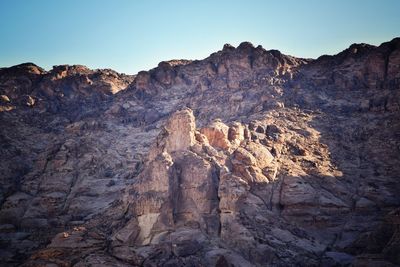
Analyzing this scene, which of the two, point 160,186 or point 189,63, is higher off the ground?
point 189,63

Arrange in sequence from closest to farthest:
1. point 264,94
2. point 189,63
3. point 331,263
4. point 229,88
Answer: point 331,263
point 264,94
point 229,88
point 189,63

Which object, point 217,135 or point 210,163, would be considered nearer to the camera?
point 210,163

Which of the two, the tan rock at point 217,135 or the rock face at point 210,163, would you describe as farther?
the tan rock at point 217,135

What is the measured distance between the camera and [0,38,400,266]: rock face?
125ft

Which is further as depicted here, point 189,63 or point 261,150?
point 189,63

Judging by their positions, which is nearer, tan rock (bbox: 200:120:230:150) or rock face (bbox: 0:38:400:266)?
rock face (bbox: 0:38:400:266)

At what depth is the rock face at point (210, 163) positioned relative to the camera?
3809 centimetres

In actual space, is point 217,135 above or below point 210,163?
above

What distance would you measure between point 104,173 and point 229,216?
93.3 feet

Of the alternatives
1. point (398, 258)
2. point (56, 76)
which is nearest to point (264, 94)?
point (398, 258)

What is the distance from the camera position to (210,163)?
147 ft

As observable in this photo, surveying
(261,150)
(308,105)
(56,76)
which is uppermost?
(56,76)

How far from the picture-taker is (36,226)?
52.0m

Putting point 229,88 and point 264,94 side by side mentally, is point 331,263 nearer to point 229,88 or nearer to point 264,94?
point 264,94
